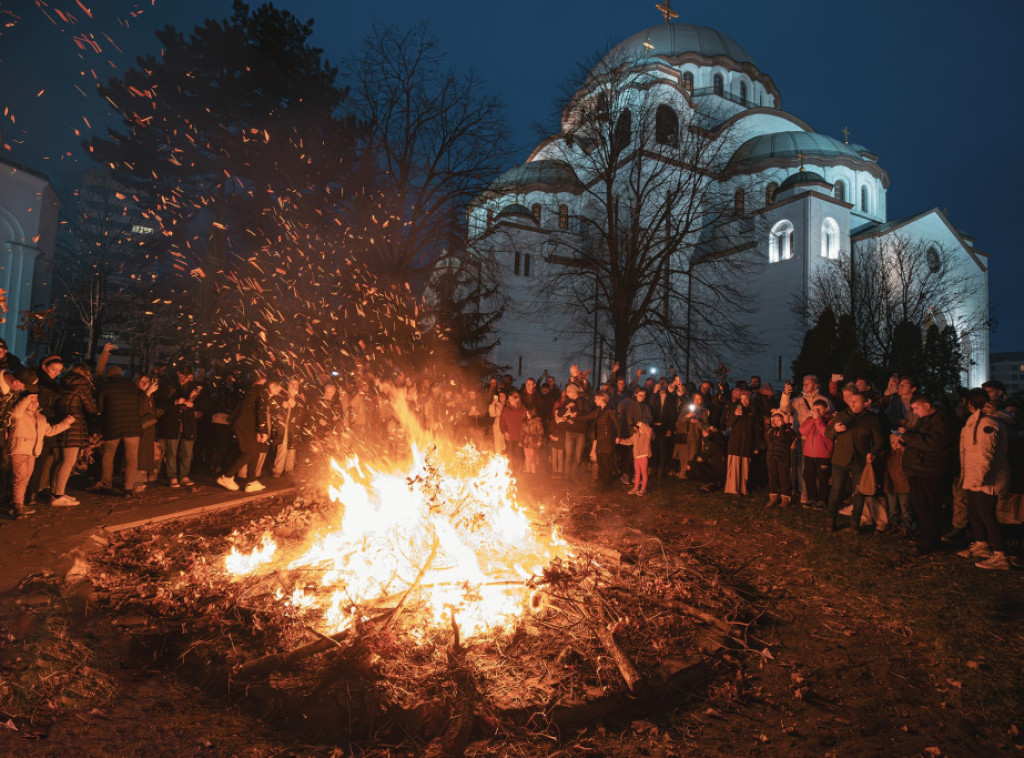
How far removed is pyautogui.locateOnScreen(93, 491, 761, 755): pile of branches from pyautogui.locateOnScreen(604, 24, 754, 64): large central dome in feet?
148

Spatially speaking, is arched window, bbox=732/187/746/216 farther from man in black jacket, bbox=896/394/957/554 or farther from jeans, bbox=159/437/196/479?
jeans, bbox=159/437/196/479

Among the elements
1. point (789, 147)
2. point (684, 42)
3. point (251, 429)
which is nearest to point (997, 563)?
point (251, 429)

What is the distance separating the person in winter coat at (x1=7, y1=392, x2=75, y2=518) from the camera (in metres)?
7.64

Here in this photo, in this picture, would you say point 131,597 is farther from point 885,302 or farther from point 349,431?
point 885,302

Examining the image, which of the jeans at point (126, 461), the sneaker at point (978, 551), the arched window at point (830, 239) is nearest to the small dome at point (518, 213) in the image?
the arched window at point (830, 239)

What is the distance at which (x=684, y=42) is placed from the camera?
43.4 meters

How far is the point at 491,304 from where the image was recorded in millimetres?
35250

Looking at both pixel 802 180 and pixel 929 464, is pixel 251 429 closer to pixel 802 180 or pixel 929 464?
pixel 929 464

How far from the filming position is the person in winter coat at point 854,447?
8016mm

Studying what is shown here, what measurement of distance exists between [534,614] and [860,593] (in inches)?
134

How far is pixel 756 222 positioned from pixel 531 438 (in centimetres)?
3015

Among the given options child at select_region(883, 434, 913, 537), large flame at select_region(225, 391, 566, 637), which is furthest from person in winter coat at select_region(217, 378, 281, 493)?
child at select_region(883, 434, 913, 537)

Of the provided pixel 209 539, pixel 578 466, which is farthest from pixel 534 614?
pixel 578 466

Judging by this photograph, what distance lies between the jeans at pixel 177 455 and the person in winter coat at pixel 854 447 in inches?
414
